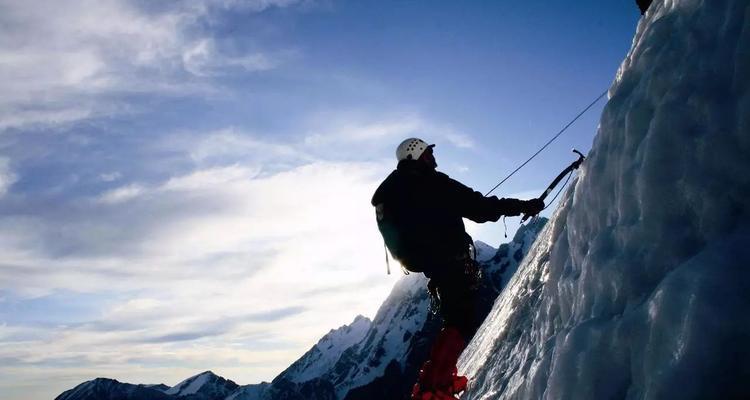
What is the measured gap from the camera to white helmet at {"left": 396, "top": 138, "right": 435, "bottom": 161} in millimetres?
6630

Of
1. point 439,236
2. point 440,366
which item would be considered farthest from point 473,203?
point 440,366

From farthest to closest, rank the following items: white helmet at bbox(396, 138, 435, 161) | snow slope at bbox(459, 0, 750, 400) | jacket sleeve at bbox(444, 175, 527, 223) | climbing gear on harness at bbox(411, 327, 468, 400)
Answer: white helmet at bbox(396, 138, 435, 161)
jacket sleeve at bbox(444, 175, 527, 223)
climbing gear on harness at bbox(411, 327, 468, 400)
snow slope at bbox(459, 0, 750, 400)

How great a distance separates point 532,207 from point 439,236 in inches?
52.3

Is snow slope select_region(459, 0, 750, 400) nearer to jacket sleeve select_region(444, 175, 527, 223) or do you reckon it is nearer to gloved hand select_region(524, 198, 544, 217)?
jacket sleeve select_region(444, 175, 527, 223)

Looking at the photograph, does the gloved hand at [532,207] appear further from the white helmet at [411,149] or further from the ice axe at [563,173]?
the white helmet at [411,149]

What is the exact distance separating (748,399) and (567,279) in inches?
82.2

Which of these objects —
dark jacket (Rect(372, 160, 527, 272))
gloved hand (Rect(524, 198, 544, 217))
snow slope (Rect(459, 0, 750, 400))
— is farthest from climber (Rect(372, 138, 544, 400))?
snow slope (Rect(459, 0, 750, 400))

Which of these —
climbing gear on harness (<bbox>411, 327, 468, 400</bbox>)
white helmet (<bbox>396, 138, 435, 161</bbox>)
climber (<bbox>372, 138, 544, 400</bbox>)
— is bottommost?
climbing gear on harness (<bbox>411, 327, 468, 400</bbox>)

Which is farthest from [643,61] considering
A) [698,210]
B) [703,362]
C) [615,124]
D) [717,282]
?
[703,362]

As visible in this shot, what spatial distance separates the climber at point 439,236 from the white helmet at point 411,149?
0.01 m

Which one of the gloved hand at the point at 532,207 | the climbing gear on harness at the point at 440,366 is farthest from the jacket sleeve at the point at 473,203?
the climbing gear on harness at the point at 440,366

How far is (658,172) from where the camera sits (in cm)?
337

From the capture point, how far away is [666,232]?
3197mm

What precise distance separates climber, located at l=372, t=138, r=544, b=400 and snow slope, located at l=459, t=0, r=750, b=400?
6.06 feet
